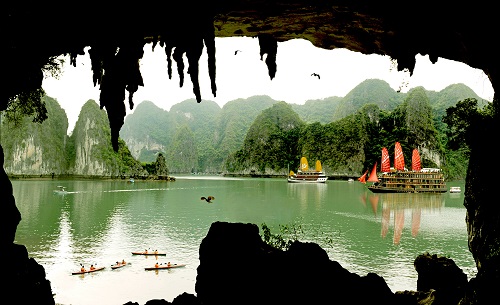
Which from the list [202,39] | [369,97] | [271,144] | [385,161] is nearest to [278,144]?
[271,144]

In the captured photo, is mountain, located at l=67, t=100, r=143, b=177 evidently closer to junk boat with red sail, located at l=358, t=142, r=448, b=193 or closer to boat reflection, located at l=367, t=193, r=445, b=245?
junk boat with red sail, located at l=358, t=142, r=448, b=193

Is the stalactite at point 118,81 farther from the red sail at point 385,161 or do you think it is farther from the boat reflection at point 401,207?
the red sail at point 385,161

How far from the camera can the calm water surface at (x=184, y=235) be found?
60.4 ft

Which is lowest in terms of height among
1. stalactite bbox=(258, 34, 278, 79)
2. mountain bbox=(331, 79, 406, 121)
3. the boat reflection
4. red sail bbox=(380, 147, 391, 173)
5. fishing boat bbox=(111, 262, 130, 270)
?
fishing boat bbox=(111, 262, 130, 270)

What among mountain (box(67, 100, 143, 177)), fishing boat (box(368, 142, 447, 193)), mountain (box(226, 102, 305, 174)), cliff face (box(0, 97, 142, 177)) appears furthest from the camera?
mountain (box(226, 102, 305, 174))

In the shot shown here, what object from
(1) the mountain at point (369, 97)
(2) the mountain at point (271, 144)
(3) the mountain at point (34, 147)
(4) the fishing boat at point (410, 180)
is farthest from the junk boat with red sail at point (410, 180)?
(1) the mountain at point (369, 97)

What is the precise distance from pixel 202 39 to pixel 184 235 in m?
25.0

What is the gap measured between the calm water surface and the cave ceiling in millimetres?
11840

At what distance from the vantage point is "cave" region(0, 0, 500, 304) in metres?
5.58

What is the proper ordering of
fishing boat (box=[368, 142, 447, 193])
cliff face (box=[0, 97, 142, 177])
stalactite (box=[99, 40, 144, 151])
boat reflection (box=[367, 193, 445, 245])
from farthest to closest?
cliff face (box=[0, 97, 142, 177])
fishing boat (box=[368, 142, 447, 193])
boat reflection (box=[367, 193, 445, 245])
stalactite (box=[99, 40, 144, 151])

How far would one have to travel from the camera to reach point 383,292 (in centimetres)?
685

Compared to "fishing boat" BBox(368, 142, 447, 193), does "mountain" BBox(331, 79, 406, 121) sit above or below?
above

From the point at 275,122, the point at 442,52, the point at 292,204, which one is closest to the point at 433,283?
the point at 442,52

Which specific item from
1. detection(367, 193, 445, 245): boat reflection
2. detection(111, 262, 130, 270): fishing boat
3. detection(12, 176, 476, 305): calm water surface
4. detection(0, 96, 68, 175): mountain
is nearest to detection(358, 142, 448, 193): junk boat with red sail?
detection(367, 193, 445, 245): boat reflection
